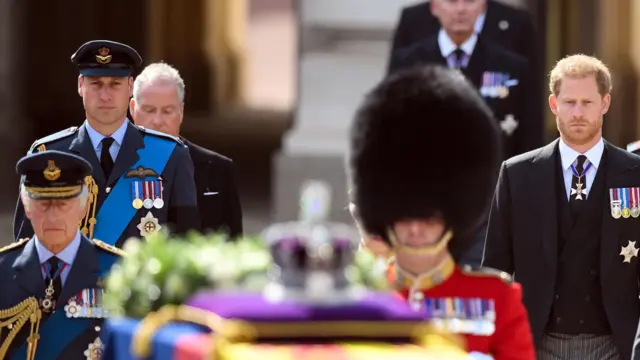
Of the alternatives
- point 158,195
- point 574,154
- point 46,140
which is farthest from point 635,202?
point 46,140

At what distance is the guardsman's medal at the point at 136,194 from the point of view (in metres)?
8.13

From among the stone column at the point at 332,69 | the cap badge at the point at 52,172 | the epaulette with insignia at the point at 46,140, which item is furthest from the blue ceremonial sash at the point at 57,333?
the stone column at the point at 332,69

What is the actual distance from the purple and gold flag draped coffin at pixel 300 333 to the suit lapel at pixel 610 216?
3522 mm

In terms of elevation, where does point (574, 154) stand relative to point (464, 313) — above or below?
above

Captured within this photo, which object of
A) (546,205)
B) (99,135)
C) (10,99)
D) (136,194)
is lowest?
(546,205)

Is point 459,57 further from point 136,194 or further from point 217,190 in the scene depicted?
point 136,194

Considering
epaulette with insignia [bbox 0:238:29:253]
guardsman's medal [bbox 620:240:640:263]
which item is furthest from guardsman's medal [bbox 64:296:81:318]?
guardsman's medal [bbox 620:240:640:263]

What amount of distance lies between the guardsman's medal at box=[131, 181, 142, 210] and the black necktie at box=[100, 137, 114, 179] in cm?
12

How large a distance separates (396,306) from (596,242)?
364cm

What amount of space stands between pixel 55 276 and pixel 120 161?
1.48m

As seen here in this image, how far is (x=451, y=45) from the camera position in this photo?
959cm

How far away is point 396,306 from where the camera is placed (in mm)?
4648

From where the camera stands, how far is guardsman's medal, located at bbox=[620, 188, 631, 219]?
26.8 feet

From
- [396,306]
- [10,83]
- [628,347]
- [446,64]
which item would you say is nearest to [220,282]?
[396,306]
